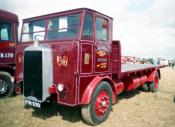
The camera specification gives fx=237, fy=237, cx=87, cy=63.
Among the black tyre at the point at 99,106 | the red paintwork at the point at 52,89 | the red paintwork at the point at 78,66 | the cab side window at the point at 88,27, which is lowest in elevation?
the black tyre at the point at 99,106

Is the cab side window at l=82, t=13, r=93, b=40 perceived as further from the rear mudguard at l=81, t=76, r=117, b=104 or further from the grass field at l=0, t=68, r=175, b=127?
the grass field at l=0, t=68, r=175, b=127

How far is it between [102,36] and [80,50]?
4.02ft

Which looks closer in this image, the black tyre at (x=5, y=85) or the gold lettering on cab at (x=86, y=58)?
the gold lettering on cab at (x=86, y=58)

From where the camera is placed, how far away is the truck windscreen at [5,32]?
336 inches

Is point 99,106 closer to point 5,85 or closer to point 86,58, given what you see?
point 86,58

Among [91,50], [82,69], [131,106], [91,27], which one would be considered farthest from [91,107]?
[131,106]

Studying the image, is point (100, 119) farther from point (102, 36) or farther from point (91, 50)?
point (102, 36)

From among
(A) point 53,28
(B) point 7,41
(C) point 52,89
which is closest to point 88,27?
(A) point 53,28

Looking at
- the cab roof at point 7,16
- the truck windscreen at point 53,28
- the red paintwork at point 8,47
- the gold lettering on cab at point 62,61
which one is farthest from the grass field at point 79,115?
the cab roof at point 7,16

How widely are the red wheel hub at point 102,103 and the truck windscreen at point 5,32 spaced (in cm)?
455

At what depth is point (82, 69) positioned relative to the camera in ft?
17.9

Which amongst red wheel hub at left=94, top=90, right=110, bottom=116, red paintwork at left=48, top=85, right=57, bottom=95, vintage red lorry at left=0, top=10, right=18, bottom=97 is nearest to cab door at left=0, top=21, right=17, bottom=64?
vintage red lorry at left=0, top=10, right=18, bottom=97

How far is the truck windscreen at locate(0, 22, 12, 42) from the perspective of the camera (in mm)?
8523

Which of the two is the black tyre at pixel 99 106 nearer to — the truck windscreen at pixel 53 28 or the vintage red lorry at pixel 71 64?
the vintage red lorry at pixel 71 64
